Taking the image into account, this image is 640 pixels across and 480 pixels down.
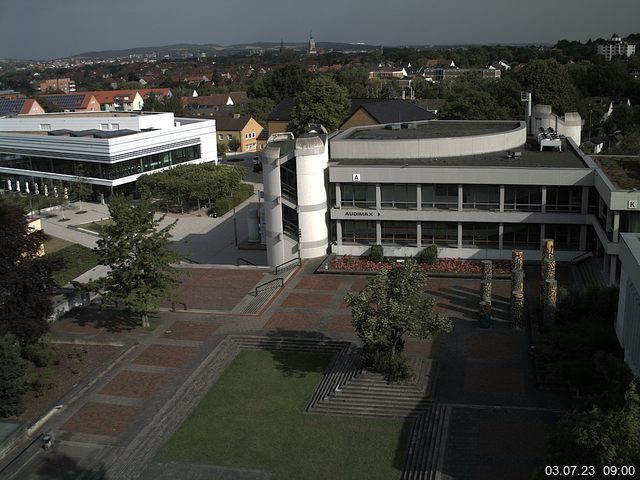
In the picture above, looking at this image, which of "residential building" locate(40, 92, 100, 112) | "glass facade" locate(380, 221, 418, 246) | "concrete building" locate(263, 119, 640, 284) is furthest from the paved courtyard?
"residential building" locate(40, 92, 100, 112)

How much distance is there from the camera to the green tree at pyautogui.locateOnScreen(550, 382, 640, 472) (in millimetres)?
14438

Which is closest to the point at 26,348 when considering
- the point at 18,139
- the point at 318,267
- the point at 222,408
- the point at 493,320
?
the point at 222,408

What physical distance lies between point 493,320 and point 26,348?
19.7 meters

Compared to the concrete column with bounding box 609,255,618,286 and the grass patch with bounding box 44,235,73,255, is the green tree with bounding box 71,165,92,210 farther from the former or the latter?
the concrete column with bounding box 609,255,618,286

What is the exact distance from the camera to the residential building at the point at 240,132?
309 ft

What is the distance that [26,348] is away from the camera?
2752 centimetres

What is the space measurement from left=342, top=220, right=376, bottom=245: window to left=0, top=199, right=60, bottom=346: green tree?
59.8 ft

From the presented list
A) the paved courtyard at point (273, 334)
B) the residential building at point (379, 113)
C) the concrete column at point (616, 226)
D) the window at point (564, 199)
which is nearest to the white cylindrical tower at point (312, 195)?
the paved courtyard at point (273, 334)

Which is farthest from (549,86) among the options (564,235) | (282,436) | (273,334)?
(282,436)

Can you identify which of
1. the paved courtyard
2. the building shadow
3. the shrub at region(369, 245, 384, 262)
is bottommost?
the building shadow

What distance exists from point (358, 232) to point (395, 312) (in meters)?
17.5

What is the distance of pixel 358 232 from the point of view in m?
41.4

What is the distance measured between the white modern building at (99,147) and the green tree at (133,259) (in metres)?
34.2

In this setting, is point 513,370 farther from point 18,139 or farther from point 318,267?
point 18,139
